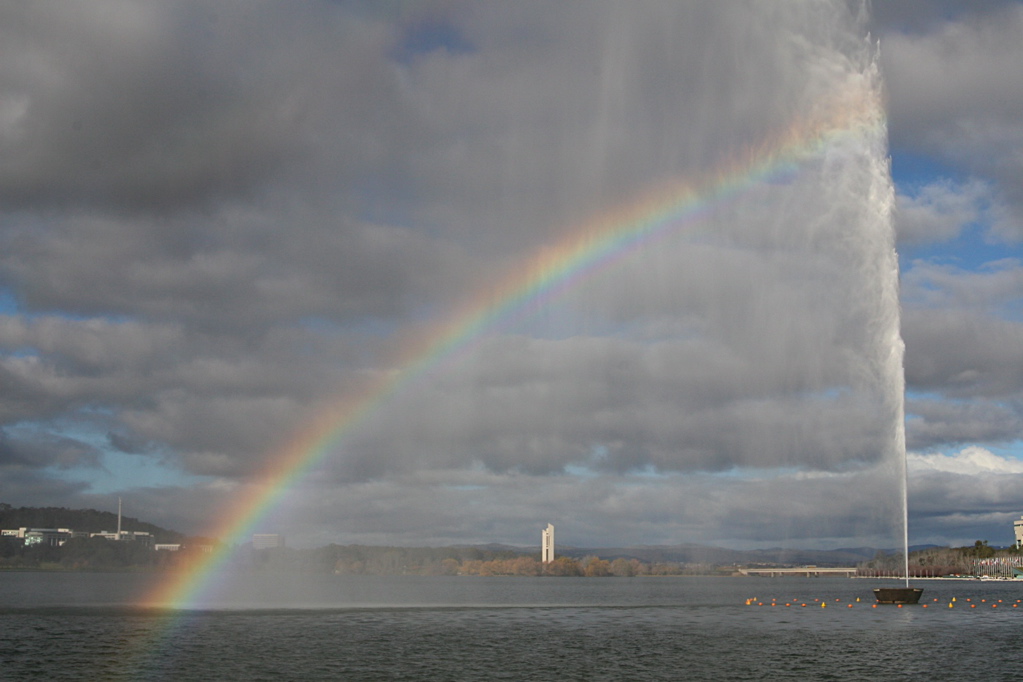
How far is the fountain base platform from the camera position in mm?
115688

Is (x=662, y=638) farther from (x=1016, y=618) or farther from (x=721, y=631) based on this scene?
(x=1016, y=618)

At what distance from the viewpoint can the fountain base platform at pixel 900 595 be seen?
380 ft

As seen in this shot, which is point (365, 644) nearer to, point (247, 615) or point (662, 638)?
point (662, 638)

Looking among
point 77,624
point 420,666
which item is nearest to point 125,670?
point 420,666

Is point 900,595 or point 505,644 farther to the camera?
point 900,595

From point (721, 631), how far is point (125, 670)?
58.5 m

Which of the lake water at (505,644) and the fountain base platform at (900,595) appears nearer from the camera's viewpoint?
the lake water at (505,644)

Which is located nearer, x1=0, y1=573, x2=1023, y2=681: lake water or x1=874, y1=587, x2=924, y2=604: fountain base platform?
x1=0, y1=573, x2=1023, y2=681: lake water

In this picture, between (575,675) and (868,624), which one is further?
(868,624)

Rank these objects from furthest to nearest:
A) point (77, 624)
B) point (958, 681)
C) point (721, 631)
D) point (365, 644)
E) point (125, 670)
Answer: point (77, 624) → point (721, 631) → point (365, 644) → point (125, 670) → point (958, 681)

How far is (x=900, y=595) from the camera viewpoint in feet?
384

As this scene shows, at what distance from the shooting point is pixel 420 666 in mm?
65750

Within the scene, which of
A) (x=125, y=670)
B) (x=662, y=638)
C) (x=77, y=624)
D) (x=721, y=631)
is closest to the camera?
(x=125, y=670)

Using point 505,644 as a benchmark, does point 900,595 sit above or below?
above
